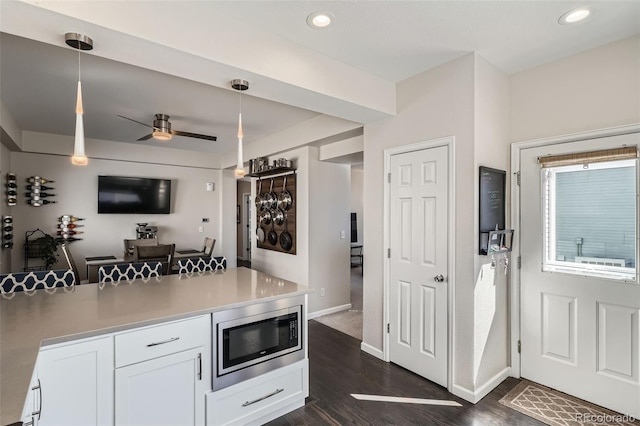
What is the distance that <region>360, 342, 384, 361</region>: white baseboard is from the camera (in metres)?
3.25

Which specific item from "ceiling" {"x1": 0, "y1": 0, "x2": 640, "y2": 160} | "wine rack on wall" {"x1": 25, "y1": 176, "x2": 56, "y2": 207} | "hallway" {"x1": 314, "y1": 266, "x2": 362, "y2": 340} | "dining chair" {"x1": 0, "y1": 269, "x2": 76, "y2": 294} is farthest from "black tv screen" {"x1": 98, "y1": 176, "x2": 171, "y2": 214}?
"hallway" {"x1": 314, "y1": 266, "x2": 362, "y2": 340}

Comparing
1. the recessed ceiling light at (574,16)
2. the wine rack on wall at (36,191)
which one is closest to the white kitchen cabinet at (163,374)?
the recessed ceiling light at (574,16)

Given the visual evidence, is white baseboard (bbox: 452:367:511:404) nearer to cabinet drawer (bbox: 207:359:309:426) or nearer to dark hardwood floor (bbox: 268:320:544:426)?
dark hardwood floor (bbox: 268:320:544:426)

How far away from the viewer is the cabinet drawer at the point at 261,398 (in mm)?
2039

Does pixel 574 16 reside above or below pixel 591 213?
above

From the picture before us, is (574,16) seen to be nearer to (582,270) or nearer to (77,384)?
(582,270)

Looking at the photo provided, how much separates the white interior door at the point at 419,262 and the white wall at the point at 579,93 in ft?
2.77

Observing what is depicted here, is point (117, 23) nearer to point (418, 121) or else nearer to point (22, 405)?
point (22, 405)

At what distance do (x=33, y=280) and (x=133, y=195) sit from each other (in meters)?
3.35

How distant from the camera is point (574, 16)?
206 cm

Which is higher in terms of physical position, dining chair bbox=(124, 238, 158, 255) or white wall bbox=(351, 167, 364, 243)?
white wall bbox=(351, 167, 364, 243)

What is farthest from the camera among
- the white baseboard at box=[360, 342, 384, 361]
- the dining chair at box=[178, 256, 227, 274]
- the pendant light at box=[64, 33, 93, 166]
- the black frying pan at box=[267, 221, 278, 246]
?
the black frying pan at box=[267, 221, 278, 246]

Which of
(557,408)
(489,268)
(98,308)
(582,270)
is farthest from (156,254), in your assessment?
(582,270)

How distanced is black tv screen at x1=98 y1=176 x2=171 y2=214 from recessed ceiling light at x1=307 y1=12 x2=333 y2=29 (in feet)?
16.0
